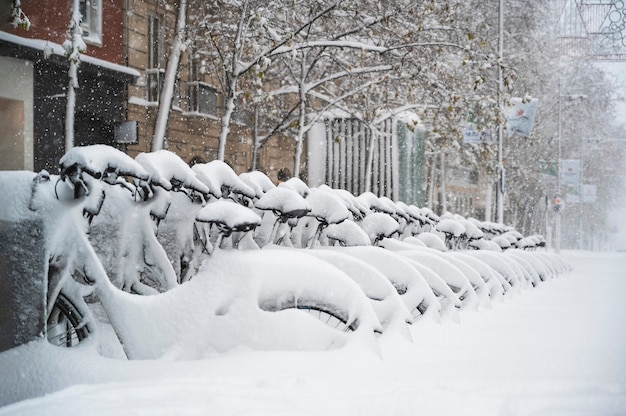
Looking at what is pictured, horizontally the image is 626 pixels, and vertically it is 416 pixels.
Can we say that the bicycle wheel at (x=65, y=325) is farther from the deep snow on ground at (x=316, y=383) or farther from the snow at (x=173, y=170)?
the snow at (x=173, y=170)

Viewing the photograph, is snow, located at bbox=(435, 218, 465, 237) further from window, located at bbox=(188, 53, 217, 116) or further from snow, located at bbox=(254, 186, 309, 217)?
window, located at bbox=(188, 53, 217, 116)

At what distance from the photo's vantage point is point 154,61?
60.5 ft

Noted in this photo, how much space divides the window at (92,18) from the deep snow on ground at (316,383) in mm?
12865

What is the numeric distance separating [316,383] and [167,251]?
171 centimetres

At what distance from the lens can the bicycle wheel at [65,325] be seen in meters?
3.52

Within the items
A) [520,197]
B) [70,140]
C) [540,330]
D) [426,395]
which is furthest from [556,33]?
[426,395]

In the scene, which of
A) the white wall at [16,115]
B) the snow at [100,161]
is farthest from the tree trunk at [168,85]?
the snow at [100,161]

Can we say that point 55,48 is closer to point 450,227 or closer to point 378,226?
point 450,227

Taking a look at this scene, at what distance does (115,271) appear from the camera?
3.99 m

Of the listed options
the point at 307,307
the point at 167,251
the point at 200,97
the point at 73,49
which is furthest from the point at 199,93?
the point at 307,307

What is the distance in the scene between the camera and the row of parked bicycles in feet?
11.1

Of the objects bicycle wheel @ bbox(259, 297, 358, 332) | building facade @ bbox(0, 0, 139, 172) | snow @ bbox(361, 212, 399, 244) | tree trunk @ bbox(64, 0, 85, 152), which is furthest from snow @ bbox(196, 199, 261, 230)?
building facade @ bbox(0, 0, 139, 172)

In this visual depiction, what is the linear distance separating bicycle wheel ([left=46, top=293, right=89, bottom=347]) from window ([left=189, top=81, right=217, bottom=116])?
52.1ft

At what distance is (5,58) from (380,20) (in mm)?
6637
